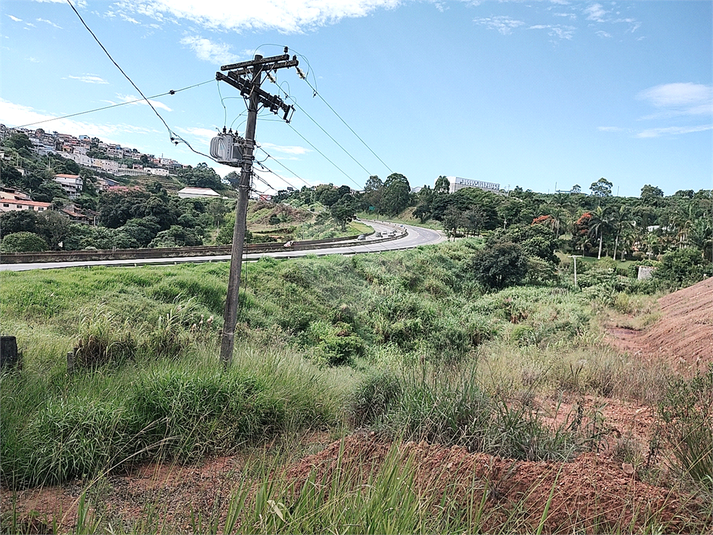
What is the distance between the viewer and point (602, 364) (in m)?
8.32

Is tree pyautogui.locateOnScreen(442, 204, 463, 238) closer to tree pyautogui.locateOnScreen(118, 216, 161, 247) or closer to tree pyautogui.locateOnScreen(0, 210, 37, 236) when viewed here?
tree pyautogui.locateOnScreen(118, 216, 161, 247)

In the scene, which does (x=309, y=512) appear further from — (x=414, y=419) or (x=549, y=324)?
(x=549, y=324)

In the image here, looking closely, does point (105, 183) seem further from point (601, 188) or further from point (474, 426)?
point (601, 188)

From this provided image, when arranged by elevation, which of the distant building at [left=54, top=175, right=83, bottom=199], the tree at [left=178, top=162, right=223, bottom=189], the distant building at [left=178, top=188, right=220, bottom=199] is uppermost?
the tree at [left=178, top=162, right=223, bottom=189]

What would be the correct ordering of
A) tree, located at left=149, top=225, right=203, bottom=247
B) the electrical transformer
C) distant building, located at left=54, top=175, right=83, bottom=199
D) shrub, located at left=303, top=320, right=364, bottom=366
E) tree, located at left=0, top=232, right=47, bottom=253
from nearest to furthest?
the electrical transformer
shrub, located at left=303, top=320, right=364, bottom=366
tree, located at left=0, top=232, right=47, bottom=253
tree, located at left=149, top=225, right=203, bottom=247
distant building, located at left=54, top=175, right=83, bottom=199

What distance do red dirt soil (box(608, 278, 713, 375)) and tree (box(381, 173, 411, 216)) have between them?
5703cm

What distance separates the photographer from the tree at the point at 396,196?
251ft

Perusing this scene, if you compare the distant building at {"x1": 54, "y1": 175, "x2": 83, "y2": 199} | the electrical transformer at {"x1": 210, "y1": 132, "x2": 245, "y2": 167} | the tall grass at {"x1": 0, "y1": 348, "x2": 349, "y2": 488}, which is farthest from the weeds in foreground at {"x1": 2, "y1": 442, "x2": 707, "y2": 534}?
the distant building at {"x1": 54, "y1": 175, "x2": 83, "y2": 199}

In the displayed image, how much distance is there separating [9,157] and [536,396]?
29.4m

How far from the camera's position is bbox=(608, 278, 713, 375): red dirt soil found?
451 inches

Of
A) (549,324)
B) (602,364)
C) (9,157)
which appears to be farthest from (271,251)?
(602,364)

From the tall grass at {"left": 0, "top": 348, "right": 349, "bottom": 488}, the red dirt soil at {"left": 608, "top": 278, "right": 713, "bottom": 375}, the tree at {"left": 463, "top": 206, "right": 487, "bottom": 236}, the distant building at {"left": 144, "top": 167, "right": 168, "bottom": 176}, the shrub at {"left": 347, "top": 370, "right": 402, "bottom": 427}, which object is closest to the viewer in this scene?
the tall grass at {"left": 0, "top": 348, "right": 349, "bottom": 488}

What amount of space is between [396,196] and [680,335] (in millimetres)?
64139

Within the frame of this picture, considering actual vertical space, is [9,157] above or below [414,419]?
above
